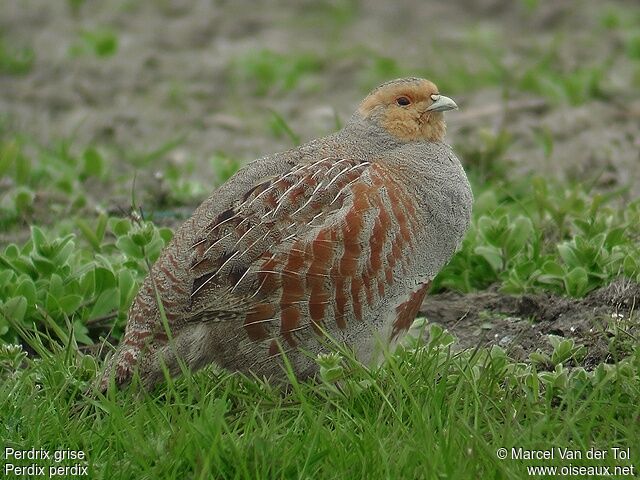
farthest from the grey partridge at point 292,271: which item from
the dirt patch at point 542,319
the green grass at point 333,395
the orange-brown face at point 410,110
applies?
the dirt patch at point 542,319

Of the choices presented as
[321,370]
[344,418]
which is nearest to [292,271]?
[321,370]

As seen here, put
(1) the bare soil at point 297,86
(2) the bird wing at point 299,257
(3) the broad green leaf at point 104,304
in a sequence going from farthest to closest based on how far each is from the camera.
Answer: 1. (1) the bare soil at point 297,86
2. (3) the broad green leaf at point 104,304
3. (2) the bird wing at point 299,257

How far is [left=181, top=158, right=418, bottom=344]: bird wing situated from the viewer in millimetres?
4297

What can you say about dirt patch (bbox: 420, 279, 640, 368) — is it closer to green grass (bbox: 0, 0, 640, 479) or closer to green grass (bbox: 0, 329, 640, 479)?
green grass (bbox: 0, 0, 640, 479)

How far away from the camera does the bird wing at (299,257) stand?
14.1 feet

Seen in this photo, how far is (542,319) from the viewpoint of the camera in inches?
198

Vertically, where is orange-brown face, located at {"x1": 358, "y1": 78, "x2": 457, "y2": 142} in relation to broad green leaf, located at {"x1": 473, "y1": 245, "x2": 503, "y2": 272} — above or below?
above

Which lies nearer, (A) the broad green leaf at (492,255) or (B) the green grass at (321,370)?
(B) the green grass at (321,370)

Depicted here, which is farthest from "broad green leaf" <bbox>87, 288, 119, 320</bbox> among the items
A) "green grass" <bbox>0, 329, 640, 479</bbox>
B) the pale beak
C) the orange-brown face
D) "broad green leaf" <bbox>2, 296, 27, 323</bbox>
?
the pale beak

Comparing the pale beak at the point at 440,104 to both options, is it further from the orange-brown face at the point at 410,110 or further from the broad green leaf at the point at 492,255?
the broad green leaf at the point at 492,255

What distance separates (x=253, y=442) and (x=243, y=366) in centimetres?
69

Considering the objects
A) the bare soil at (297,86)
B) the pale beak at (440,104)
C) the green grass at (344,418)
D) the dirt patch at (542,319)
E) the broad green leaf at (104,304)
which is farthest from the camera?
the bare soil at (297,86)

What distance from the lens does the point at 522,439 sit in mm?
3740

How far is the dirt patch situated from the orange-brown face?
76 cm
